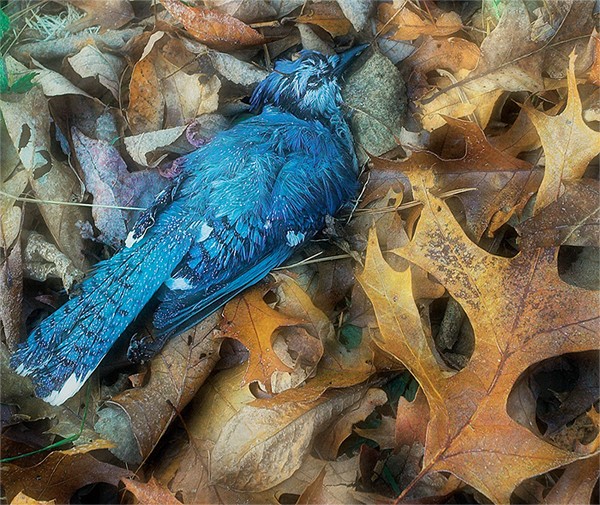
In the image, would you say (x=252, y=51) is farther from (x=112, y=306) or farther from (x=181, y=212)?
(x=112, y=306)

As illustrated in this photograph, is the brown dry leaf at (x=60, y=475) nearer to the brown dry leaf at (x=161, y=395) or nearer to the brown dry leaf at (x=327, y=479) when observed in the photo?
the brown dry leaf at (x=161, y=395)

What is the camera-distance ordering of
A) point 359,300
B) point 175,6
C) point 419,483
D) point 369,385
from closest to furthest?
point 419,483 → point 369,385 → point 359,300 → point 175,6

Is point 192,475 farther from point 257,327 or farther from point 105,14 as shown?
point 105,14

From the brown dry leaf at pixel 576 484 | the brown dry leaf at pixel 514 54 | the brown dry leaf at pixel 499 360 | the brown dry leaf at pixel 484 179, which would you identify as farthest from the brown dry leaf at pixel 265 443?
the brown dry leaf at pixel 514 54

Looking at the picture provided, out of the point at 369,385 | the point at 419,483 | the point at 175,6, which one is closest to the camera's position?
the point at 419,483

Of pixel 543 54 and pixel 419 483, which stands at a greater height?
pixel 543 54

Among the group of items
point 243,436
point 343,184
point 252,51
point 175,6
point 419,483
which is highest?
point 175,6

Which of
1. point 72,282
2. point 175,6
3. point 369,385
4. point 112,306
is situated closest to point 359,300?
point 369,385
